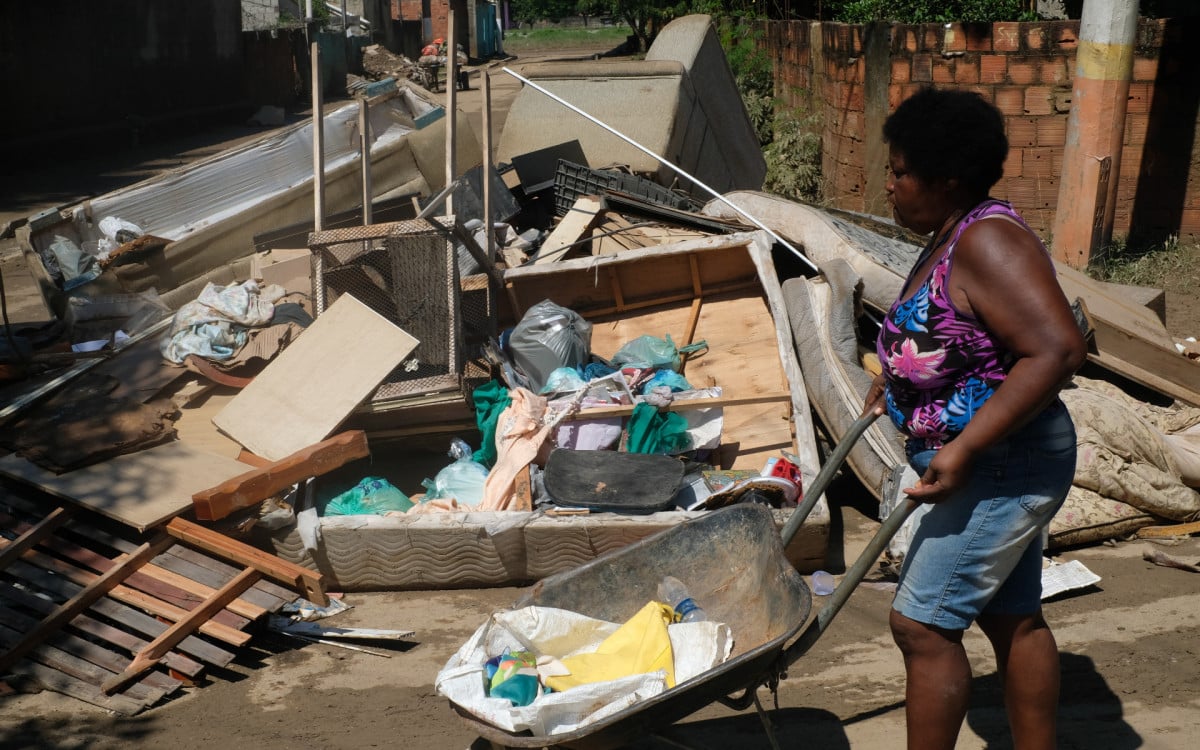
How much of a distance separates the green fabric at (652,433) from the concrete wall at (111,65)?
537 inches

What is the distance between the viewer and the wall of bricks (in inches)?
332

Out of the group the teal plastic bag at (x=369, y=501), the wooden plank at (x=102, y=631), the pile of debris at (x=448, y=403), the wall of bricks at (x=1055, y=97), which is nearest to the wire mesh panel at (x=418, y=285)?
→ the pile of debris at (x=448, y=403)

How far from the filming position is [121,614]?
384 centimetres

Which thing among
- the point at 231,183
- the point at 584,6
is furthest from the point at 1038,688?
the point at 584,6

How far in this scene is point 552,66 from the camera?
9.16 metres

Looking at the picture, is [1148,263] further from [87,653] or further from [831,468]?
[87,653]

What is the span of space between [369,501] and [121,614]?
109 cm

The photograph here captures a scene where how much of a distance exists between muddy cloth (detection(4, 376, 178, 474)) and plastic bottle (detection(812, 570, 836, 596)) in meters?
2.95

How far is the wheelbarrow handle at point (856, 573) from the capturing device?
2.41m

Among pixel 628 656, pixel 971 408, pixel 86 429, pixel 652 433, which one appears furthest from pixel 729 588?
pixel 86 429

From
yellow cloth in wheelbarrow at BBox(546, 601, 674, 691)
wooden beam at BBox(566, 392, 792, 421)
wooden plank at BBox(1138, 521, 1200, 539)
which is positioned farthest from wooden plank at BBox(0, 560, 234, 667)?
wooden plank at BBox(1138, 521, 1200, 539)

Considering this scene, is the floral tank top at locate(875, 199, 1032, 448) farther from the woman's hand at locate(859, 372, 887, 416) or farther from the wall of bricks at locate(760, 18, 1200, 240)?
the wall of bricks at locate(760, 18, 1200, 240)

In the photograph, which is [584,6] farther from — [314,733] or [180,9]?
[314,733]

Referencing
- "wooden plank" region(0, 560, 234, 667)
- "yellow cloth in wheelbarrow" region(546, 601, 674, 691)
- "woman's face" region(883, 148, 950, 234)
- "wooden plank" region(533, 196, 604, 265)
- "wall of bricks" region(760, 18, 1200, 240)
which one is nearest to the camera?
"woman's face" region(883, 148, 950, 234)
